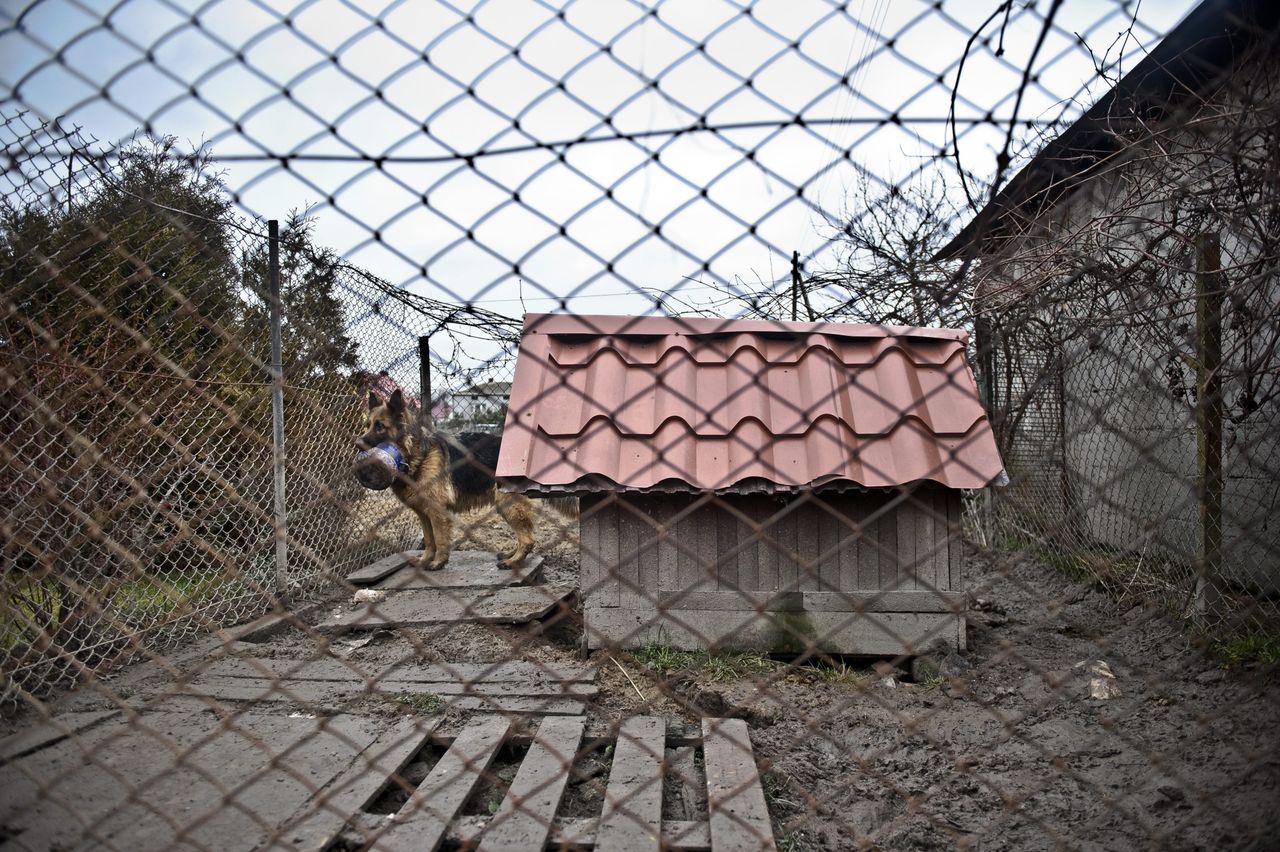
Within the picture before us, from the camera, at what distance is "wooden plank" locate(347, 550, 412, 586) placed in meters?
6.27

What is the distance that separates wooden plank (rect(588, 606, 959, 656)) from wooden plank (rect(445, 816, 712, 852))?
1.69 metres

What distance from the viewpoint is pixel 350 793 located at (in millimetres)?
2617

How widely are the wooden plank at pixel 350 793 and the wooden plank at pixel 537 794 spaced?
0.38 meters

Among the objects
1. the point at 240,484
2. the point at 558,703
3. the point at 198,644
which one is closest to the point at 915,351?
the point at 558,703

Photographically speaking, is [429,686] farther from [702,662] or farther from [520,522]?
[520,522]

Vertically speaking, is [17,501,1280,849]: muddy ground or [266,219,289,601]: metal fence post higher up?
[266,219,289,601]: metal fence post

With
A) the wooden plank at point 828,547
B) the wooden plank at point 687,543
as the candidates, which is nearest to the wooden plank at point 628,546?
the wooden plank at point 687,543

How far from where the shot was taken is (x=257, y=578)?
5.29 metres

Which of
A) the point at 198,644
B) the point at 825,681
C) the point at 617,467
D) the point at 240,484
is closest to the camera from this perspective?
the point at 617,467

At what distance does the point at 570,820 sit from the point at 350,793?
2.46 ft

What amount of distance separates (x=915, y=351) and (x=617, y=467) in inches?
72.1

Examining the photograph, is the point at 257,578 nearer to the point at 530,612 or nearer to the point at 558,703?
the point at 530,612

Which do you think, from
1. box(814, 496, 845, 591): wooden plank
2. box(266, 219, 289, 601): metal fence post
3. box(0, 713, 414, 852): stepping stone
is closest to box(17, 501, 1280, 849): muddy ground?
box(0, 713, 414, 852): stepping stone

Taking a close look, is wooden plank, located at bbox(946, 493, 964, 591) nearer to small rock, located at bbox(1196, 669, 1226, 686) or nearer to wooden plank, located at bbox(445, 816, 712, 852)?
small rock, located at bbox(1196, 669, 1226, 686)
